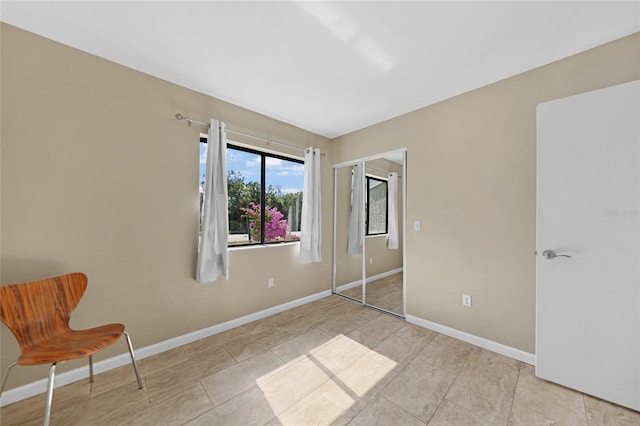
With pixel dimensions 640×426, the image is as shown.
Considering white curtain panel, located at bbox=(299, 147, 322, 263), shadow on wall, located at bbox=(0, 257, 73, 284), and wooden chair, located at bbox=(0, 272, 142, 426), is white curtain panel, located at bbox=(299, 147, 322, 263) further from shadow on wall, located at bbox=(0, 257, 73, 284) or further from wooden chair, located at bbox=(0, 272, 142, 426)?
shadow on wall, located at bbox=(0, 257, 73, 284)

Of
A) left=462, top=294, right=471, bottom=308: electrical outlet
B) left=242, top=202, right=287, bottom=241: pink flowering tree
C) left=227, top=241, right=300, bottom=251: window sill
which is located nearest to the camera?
left=462, top=294, right=471, bottom=308: electrical outlet

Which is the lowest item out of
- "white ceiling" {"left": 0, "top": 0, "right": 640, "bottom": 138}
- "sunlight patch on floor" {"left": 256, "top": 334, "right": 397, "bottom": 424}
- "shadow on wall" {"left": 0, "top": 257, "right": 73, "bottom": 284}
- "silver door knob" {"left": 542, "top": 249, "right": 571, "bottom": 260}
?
"sunlight patch on floor" {"left": 256, "top": 334, "right": 397, "bottom": 424}

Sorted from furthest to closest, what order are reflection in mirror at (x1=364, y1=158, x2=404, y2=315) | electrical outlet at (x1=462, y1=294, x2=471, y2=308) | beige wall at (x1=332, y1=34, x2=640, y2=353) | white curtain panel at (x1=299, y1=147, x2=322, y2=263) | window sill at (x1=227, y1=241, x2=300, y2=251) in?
white curtain panel at (x1=299, y1=147, x2=322, y2=263) → reflection in mirror at (x1=364, y1=158, x2=404, y2=315) → window sill at (x1=227, y1=241, x2=300, y2=251) → electrical outlet at (x1=462, y1=294, x2=471, y2=308) → beige wall at (x1=332, y1=34, x2=640, y2=353)

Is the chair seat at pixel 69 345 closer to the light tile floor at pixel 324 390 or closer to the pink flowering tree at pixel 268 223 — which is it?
the light tile floor at pixel 324 390

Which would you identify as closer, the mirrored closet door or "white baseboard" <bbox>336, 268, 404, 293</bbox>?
the mirrored closet door

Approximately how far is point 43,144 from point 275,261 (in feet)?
7.51

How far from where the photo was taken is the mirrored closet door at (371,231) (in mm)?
3260

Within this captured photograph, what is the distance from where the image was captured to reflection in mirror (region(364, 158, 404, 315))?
3.24 m

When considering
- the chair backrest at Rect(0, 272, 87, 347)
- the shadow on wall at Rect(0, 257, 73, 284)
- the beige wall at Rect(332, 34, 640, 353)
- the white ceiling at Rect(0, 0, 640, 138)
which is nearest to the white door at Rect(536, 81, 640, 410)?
the beige wall at Rect(332, 34, 640, 353)

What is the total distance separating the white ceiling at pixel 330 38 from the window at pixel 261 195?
33.3 inches

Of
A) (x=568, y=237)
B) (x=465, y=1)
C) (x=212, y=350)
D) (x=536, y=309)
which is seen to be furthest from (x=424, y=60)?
(x=212, y=350)

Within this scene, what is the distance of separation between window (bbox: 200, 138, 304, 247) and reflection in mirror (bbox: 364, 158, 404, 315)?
107 centimetres

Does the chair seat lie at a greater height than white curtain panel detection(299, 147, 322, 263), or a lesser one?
lesser

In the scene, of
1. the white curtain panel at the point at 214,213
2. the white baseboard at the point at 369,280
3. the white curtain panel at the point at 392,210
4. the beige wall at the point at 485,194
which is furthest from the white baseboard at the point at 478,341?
the white curtain panel at the point at 214,213
